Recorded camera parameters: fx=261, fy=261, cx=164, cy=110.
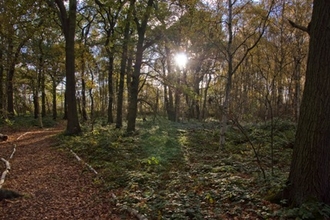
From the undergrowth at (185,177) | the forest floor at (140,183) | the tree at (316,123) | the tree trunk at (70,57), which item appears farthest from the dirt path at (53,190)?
the tree trunk at (70,57)

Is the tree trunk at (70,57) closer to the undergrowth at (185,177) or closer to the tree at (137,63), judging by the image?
the undergrowth at (185,177)

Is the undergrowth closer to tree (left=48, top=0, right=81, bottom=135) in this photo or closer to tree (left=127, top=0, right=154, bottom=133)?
tree (left=48, top=0, right=81, bottom=135)

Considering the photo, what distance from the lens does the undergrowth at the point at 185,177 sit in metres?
4.59

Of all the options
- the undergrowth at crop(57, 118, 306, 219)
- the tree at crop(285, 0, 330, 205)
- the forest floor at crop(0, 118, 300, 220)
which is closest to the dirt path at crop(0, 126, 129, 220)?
the forest floor at crop(0, 118, 300, 220)

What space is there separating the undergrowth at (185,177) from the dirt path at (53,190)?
1.31 ft

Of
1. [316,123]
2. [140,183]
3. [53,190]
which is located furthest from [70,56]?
[316,123]

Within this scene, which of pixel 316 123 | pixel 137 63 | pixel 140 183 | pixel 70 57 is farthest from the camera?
pixel 137 63

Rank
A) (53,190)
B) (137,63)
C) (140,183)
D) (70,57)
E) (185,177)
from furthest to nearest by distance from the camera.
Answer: (137,63), (70,57), (185,177), (140,183), (53,190)

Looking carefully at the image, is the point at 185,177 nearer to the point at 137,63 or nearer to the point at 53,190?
the point at 53,190

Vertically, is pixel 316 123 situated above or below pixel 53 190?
above

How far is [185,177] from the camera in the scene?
6645mm

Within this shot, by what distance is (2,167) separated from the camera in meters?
7.84

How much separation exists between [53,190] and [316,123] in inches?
227

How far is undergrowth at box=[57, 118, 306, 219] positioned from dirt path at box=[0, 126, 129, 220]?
15.8 inches
